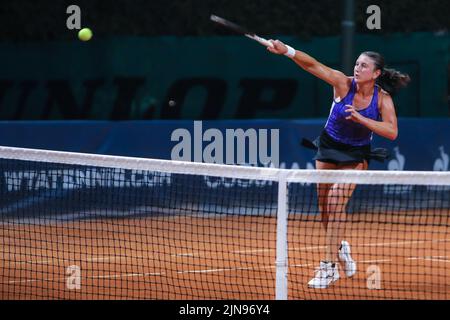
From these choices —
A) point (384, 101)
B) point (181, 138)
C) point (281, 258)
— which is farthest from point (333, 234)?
point (181, 138)

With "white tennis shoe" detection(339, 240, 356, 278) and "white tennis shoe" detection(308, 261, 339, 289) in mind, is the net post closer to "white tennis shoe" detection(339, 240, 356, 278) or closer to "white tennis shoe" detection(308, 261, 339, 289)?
"white tennis shoe" detection(308, 261, 339, 289)

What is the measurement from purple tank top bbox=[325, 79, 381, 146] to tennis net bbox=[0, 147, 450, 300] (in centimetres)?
39

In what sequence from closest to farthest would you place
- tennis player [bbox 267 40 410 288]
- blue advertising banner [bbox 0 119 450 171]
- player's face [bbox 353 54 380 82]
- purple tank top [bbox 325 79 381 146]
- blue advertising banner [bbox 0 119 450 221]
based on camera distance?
tennis player [bbox 267 40 410 288] → player's face [bbox 353 54 380 82] → purple tank top [bbox 325 79 381 146] → blue advertising banner [bbox 0 119 450 221] → blue advertising banner [bbox 0 119 450 171]

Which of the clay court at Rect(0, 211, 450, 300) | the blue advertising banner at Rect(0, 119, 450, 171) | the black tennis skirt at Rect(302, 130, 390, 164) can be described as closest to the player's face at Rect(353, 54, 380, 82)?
the black tennis skirt at Rect(302, 130, 390, 164)

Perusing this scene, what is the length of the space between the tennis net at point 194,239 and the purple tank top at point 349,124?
0.39 metres

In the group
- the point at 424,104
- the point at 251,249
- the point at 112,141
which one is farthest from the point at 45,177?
the point at 424,104

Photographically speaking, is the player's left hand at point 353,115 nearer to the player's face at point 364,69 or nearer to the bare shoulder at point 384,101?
the player's face at point 364,69

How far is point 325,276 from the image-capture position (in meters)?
8.09

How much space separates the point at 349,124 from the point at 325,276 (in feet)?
4.09

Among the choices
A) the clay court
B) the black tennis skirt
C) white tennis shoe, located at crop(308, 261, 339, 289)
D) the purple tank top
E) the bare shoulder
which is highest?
the bare shoulder

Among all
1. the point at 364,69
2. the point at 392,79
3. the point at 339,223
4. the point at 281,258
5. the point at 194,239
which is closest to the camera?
the point at 281,258

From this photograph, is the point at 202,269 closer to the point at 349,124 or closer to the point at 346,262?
the point at 346,262

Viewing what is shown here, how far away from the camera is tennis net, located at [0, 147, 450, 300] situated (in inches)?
285

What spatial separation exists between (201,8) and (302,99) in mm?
2065
